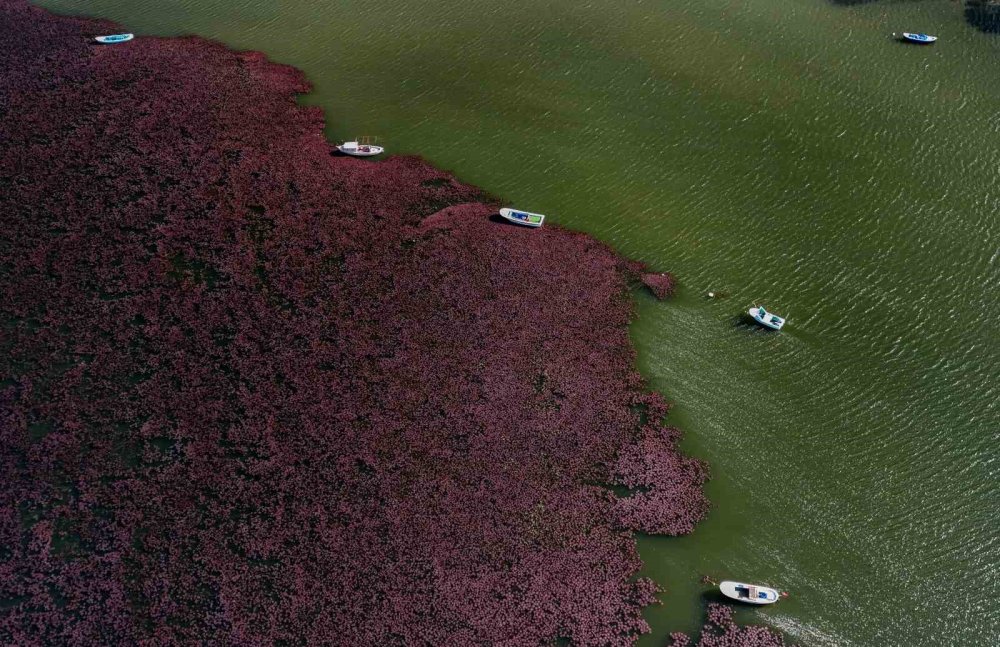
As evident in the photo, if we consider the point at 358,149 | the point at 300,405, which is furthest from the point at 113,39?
the point at 300,405

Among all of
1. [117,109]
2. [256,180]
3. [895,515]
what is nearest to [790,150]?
[895,515]

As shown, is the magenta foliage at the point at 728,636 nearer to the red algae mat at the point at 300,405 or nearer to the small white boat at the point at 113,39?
the red algae mat at the point at 300,405

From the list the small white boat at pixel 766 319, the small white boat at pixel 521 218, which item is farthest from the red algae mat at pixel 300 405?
the small white boat at pixel 766 319

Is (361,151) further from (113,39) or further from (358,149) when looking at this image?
(113,39)

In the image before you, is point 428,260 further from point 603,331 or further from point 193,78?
point 193,78

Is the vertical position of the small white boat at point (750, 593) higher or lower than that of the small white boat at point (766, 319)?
lower

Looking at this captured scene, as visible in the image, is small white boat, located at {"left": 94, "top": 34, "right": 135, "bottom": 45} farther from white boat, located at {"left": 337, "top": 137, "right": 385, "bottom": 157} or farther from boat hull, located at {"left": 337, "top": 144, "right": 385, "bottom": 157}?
boat hull, located at {"left": 337, "top": 144, "right": 385, "bottom": 157}
